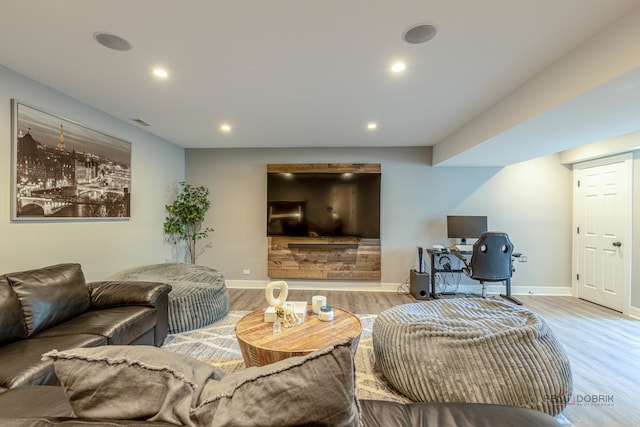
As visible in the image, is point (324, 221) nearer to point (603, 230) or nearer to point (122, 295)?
Answer: point (122, 295)

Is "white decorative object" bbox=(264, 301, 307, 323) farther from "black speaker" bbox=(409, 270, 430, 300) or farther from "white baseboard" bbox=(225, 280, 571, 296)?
"black speaker" bbox=(409, 270, 430, 300)

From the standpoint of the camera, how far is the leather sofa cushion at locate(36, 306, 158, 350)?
1966mm

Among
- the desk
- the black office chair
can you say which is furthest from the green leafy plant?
the black office chair

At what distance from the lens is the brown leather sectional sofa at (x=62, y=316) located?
158 centimetres

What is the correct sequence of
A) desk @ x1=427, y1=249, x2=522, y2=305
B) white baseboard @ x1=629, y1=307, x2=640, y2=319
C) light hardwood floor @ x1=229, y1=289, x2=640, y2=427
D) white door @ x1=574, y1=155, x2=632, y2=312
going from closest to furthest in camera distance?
light hardwood floor @ x1=229, y1=289, x2=640, y2=427 → white baseboard @ x1=629, y1=307, x2=640, y2=319 → white door @ x1=574, y1=155, x2=632, y2=312 → desk @ x1=427, y1=249, x2=522, y2=305

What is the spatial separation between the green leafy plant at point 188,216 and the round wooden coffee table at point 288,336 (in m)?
2.81

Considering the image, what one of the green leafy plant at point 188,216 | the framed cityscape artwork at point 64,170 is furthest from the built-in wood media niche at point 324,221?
the framed cityscape artwork at point 64,170

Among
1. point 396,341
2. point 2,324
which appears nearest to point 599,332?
point 396,341

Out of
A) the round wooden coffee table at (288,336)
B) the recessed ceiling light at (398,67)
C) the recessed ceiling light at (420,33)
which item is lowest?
the round wooden coffee table at (288,336)

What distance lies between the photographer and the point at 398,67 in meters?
2.10

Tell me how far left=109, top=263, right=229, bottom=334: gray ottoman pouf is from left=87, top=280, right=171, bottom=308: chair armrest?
36 centimetres

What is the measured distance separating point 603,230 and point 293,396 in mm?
5391

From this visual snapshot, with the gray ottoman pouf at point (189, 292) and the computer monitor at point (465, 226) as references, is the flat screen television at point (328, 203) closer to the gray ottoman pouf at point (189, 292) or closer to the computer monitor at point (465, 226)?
the computer monitor at point (465, 226)

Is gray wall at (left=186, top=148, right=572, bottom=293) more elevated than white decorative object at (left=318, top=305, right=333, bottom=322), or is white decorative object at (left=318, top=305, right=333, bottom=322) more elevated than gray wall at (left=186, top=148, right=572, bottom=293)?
gray wall at (left=186, top=148, right=572, bottom=293)
